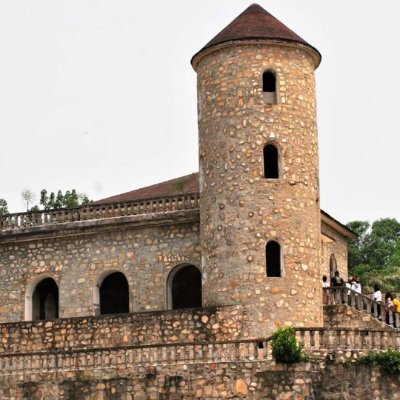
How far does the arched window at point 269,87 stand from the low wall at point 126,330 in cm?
613

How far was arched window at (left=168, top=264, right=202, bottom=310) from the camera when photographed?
38.2m

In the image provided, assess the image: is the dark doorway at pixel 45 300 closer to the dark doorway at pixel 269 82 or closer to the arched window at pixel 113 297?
the arched window at pixel 113 297

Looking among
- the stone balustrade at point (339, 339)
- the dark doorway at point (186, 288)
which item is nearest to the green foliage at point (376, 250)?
the dark doorway at point (186, 288)

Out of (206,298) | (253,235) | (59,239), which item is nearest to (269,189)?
(253,235)

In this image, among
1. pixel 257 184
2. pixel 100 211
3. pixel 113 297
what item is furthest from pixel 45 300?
pixel 257 184

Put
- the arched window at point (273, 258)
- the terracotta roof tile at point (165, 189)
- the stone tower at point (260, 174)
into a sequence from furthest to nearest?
1. the terracotta roof tile at point (165, 189)
2. the arched window at point (273, 258)
3. the stone tower at point (260, 174)

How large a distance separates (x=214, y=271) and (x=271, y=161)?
3.58 metres

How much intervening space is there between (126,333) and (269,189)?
5705 mm

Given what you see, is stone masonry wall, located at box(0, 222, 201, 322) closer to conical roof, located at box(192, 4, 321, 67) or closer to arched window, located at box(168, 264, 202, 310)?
arched window, located at box(168, 264, 202, 310)

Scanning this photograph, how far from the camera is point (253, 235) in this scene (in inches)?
1324

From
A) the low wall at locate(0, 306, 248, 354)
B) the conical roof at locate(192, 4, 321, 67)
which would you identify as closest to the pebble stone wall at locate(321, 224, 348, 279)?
the low wall at locate(0, 306, 248, 354)

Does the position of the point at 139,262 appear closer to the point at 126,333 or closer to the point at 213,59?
the point at 126,333

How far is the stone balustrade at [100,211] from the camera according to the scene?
1471 inches

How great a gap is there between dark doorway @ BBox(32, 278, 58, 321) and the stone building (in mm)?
527
